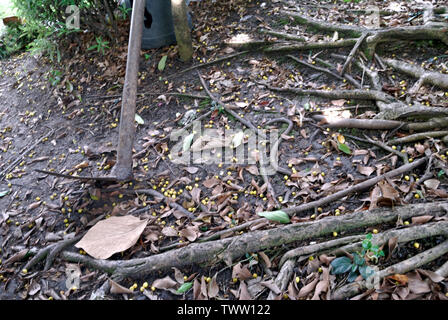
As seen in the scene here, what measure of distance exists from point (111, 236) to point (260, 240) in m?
1.21

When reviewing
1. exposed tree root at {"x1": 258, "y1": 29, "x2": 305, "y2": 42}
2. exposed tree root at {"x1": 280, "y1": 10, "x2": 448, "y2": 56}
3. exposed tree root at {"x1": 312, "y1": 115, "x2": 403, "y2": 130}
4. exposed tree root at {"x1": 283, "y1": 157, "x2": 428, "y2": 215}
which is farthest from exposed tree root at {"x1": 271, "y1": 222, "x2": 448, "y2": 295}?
exposed tree root at {"x1": 258, "y1": 29, "x2": 305, "y2": 42}

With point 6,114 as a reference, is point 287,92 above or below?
below

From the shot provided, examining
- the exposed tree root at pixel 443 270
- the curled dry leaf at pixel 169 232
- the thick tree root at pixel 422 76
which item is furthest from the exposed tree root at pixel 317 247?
the thick tree root at pixel 422 76

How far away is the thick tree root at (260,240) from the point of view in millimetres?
2318

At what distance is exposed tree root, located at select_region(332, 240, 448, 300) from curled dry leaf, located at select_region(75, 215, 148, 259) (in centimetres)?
155

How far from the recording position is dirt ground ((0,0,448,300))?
8.02ft

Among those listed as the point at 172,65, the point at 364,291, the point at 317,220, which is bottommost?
the point at 364,291

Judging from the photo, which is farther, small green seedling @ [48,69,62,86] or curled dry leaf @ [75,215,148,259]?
small green seedling @ [48,69,62,86]

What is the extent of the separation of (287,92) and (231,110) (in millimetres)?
681

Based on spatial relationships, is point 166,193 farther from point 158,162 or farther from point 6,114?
point 6,114

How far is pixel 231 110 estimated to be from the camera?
3686 millimetres

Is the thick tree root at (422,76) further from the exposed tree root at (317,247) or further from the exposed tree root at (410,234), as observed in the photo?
the exposed tree root at (317,247)

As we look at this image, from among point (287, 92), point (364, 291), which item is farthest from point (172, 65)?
point (364, 291)

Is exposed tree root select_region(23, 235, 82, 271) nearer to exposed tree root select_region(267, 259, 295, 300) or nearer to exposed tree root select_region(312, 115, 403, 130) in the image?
exposed tree root select_region(267, 259, 295, 300)
